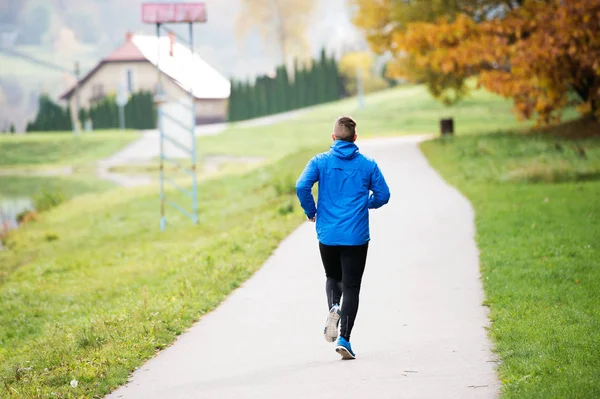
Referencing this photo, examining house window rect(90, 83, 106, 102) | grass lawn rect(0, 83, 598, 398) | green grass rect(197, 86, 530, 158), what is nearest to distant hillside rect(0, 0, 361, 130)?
Answer: house window rect(90, 83, 106, 102)

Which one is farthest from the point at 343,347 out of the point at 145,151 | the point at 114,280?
the point at 145,151

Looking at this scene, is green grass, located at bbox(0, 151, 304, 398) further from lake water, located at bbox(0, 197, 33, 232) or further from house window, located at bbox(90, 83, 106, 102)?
house window, located at bbox(90, 83, 106, 102)

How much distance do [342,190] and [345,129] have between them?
0.47 metres

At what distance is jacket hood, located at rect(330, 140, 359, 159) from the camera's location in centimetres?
678

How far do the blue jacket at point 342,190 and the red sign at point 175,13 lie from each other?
1184 centimetres

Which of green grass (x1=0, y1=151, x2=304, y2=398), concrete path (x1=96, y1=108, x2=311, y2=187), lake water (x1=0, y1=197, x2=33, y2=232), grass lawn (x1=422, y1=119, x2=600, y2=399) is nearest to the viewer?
grass lawn (x1=422, y1=119, x2=600, y2=399)

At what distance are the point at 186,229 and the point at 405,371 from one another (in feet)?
46.6

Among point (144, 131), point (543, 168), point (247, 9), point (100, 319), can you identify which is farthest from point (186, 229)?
point (247, 9)

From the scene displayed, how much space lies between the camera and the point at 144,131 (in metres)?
65.9

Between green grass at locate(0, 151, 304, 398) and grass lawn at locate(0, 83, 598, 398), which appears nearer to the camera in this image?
green grass at locate(0, 151, 304, 398)

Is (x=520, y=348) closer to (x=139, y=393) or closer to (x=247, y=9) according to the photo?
(x=139, y=393)

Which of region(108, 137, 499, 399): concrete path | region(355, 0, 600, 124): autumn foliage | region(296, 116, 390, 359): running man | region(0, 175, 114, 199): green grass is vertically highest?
region(355, 0, 600, 124): autumn foliage

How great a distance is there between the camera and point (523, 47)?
2448 cm

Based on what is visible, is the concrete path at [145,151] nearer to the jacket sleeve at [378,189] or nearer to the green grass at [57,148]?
the green grass at [57,148]
